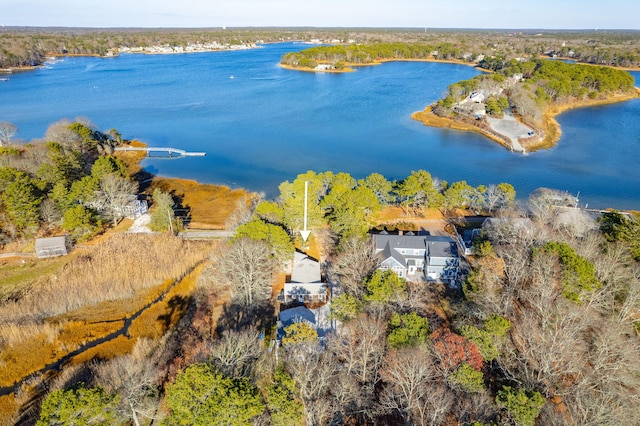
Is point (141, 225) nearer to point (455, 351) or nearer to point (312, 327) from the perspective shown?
point (312, 327)

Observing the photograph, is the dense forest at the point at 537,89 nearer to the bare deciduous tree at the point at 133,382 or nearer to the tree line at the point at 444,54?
the tree line at the point at 444,54

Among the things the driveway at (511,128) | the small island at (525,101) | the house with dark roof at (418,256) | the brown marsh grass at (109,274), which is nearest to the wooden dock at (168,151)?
the brown marsh grass at (109,274)

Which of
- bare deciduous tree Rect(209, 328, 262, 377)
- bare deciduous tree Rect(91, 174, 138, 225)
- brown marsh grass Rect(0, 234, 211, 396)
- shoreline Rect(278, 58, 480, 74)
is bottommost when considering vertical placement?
brown marsh grass Rect(0, 234, 211, 396)

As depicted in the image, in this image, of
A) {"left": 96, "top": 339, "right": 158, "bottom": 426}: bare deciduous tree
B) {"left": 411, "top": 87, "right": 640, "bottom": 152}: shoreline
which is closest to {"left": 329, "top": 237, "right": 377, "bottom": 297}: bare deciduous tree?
{"left": 96, "top": 339, "right": 158, "bottom": 426}: bare deciduous tree

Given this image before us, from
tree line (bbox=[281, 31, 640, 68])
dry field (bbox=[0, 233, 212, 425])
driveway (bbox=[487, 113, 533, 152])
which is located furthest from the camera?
tree line (bbox=[281, 31, 640, 68])

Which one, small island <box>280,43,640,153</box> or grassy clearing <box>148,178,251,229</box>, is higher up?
small island <box>280,43,640,153</box>

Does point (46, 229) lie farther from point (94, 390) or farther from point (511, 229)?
point (511, 229)

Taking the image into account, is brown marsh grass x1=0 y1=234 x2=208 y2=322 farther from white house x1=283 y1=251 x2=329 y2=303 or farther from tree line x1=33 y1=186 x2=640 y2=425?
white house x1=283 y1=251 x2=329 y2=303

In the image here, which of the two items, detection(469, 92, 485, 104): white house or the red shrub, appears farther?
detection(469, 92, 485, 104): white house
